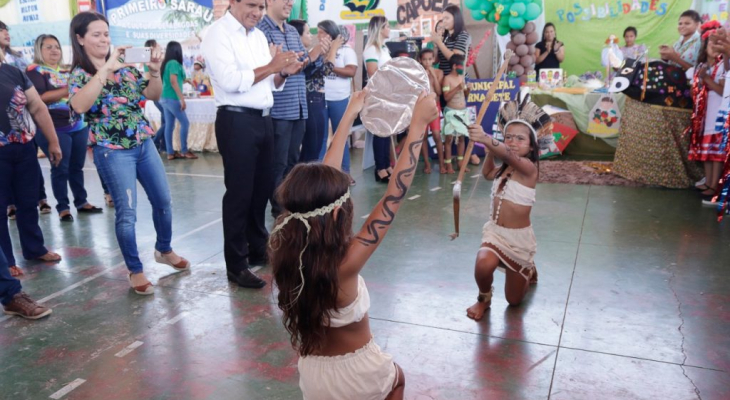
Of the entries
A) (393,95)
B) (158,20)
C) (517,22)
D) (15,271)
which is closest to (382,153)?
(517,22)

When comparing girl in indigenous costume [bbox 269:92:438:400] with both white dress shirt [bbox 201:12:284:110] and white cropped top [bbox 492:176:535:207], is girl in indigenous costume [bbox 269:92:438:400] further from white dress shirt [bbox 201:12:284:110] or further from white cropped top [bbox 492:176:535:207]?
white dress shirt [bbox 201:12:284:110]

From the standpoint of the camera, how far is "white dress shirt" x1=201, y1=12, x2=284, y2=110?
10.7 ft

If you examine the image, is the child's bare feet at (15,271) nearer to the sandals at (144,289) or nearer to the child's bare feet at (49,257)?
the child's bare feet at (49,257)

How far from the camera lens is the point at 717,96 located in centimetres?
531

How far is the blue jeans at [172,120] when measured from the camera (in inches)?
344

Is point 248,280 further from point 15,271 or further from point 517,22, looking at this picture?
point 517,22

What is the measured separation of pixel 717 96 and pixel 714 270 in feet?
7.81

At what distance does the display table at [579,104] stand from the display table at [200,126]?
5.25 metres

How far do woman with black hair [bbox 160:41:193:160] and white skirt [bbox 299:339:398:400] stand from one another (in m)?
7.39

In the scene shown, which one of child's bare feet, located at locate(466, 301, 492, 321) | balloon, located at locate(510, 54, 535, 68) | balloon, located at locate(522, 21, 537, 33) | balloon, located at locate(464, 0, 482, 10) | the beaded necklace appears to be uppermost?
balloon, located at locate(464, 0, 482, 10)

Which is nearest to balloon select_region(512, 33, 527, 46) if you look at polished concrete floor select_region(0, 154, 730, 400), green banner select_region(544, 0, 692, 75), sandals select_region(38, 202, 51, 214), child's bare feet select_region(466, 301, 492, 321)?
green banner select_region(544, 0, 692, 75)

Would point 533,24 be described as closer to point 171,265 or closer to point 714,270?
point 714,270

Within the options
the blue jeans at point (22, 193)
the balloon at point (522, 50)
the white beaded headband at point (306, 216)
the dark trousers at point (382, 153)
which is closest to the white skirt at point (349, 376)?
the white beaded headband at point (306, 216)

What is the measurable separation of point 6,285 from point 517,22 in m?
6.99
